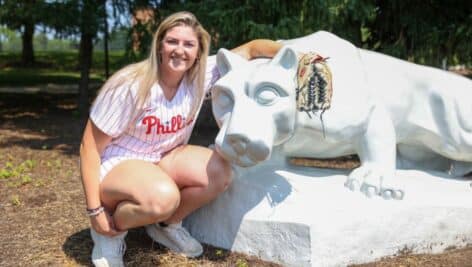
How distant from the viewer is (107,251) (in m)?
3.09

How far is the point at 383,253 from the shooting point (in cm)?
326

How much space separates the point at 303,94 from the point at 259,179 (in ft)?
1.91

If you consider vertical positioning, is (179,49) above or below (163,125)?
above

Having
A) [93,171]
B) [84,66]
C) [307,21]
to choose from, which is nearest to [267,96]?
[93,171]

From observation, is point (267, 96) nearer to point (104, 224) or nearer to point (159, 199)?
point (159, 199)

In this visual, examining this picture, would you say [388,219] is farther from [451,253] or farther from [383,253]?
[451,253]

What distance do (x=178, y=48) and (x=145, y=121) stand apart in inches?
17.3

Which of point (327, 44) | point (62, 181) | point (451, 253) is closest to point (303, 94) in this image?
point (327, 44)

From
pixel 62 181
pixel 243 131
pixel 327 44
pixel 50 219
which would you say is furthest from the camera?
pixel 62 181

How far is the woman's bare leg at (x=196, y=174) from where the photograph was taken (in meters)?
3.05

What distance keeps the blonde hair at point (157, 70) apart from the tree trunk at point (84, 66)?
6599 mm

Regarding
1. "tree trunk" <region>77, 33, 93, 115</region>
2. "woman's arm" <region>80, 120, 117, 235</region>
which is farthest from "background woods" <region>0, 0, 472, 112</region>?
"woman's arm" <region>80, 120, 117, 235</region>

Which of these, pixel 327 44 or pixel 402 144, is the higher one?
pixel 327 44

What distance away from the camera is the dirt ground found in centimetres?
328
